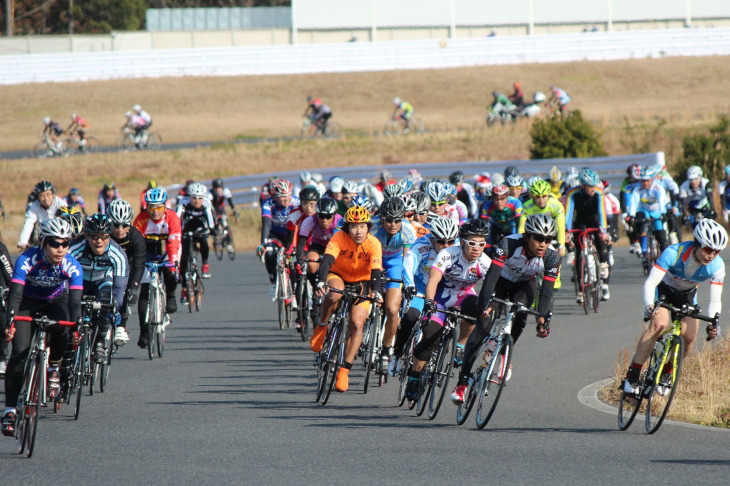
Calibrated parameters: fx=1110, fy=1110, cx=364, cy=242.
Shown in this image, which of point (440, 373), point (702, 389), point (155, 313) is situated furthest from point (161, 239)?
point (702, 389)

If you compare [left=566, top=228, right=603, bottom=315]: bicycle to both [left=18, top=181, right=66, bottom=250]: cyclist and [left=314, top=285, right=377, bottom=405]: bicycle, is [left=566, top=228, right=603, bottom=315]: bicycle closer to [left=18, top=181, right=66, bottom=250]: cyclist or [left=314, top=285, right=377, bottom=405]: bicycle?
[left=314, top=285, right=377, bottom=405]: bicycle

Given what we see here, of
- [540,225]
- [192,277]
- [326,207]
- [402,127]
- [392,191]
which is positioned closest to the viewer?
[540,225]

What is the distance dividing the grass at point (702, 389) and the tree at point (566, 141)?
2125 cm

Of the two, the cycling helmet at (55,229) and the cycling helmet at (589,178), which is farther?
the cycling helmet at (589,178)

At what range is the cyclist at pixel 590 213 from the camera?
1620 centimetres

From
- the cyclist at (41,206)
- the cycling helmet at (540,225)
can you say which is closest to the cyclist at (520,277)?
the cycling helmet at (540,225)

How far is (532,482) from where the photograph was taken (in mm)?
7129

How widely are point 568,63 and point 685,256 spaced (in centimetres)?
5484

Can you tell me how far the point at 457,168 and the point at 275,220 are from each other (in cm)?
1663

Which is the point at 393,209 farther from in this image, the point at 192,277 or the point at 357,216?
the point at 192,277

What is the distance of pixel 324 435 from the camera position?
880 centimetres

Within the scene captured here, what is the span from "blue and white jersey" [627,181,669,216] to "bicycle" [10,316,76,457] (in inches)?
450

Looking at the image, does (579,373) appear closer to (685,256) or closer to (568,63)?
(685,256)

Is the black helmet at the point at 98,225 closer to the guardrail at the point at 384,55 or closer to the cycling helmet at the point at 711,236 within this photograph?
the cycling helmet at the point at 711,236
